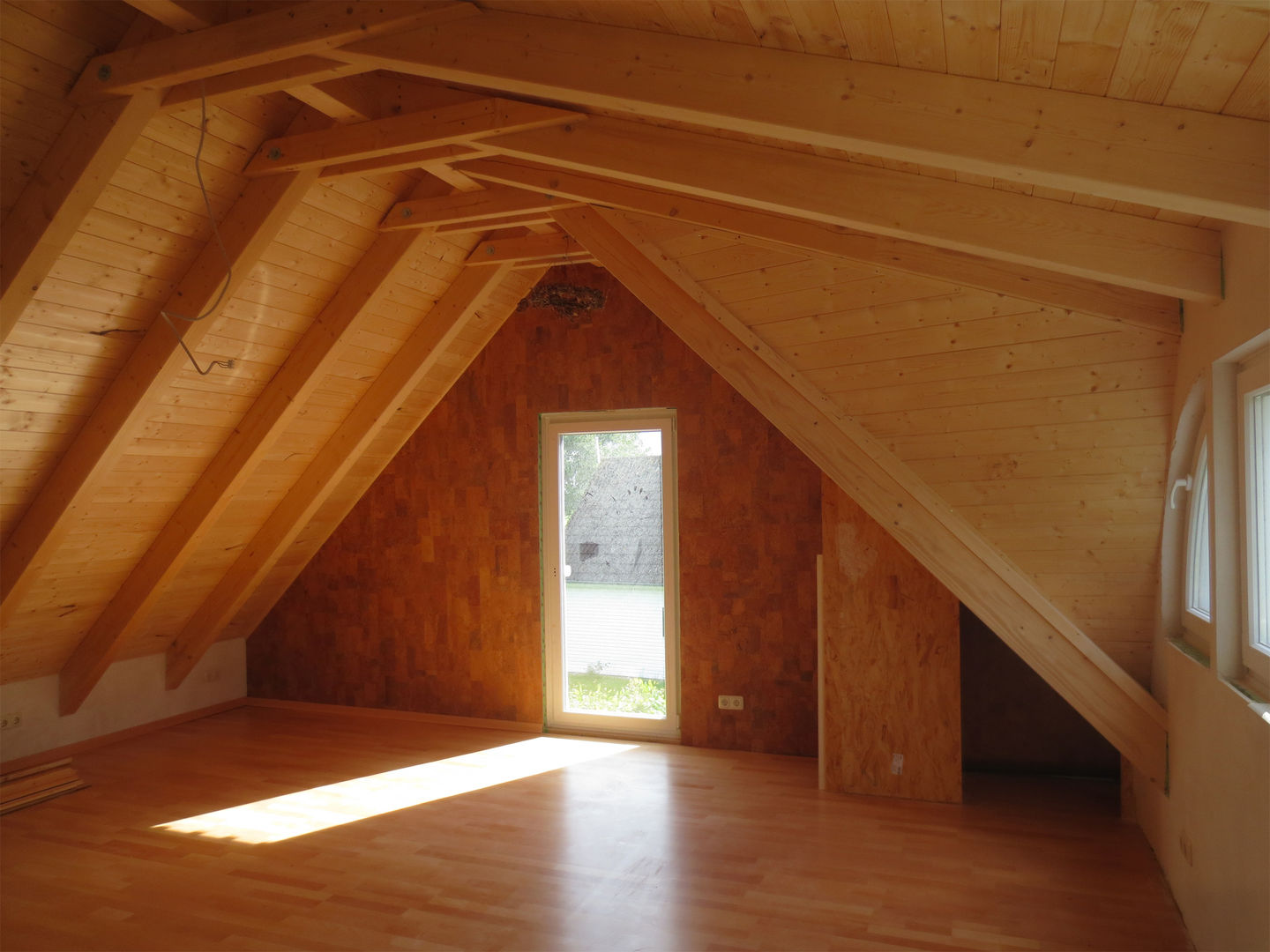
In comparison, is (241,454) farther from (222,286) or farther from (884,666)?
(884,666)

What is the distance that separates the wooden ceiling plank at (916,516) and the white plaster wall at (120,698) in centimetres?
437

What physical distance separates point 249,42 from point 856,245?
6.70 ft

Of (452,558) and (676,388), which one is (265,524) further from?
(676,388)

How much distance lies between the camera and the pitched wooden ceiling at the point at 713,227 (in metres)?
2.02

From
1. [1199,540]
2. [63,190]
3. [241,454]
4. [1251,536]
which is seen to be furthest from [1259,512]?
[241,454]

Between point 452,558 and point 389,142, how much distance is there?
333 cm

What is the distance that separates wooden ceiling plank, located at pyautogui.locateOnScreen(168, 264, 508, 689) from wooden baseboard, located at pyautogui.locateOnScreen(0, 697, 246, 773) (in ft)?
0.88

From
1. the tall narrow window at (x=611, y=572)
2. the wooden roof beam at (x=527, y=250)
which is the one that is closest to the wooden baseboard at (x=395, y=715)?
the tall narrow window at (x=611, y=572)

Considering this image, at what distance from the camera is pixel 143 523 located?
4828 mm

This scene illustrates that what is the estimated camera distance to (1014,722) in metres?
4.95

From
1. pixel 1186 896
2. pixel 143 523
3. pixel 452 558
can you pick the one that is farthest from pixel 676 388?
pixel 1186 896

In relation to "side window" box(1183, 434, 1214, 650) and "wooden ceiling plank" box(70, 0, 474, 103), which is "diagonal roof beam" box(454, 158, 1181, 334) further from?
"wooden ceiling plank" box(70, 0, 474, 103)

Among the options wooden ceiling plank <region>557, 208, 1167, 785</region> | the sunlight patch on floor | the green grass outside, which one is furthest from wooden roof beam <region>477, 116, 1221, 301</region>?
the green grass outside

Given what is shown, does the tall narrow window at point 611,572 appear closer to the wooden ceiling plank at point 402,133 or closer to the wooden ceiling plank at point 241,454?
the wooden ceiling plank at point 241,454
